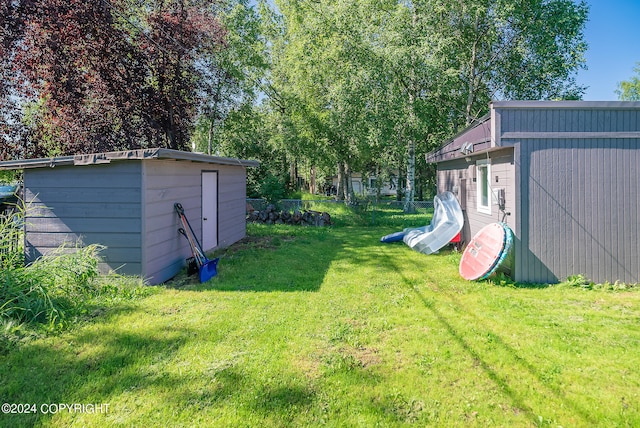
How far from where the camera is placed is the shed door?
7645 mm

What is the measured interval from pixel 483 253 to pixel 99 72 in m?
12.0

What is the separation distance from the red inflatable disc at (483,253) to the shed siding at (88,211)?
5.11 metres

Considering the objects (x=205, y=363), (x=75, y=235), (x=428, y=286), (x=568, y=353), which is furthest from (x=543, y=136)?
(x=75, y=235)

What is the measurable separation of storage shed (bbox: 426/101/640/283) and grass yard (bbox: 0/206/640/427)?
0.50 m

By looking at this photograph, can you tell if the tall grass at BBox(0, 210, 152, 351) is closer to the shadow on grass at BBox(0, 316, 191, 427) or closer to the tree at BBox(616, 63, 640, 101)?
the shadow on grass at BBox(0, 316, 191, 427)

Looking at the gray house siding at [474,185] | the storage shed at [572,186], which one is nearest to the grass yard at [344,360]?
the storage shed at [572,186]

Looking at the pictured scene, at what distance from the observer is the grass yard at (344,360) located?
2492mm

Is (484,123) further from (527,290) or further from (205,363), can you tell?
(205,363)

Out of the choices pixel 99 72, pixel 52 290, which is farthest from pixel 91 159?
pixel 99 72

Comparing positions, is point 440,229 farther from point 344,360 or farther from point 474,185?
point 344,360

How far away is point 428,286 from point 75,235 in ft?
17.6

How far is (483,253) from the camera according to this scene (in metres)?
5.88

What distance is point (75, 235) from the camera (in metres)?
5.43

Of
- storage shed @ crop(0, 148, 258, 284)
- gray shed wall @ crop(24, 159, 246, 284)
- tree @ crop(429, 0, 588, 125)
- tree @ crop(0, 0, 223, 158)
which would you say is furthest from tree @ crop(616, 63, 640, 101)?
gray shed wall @ crop(24, 159, 246, 284)
